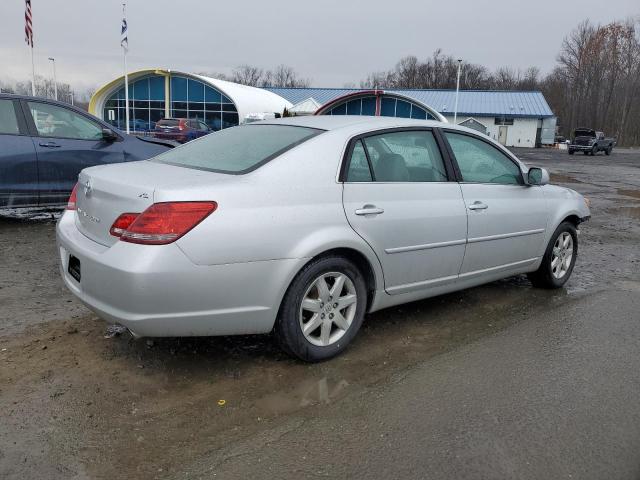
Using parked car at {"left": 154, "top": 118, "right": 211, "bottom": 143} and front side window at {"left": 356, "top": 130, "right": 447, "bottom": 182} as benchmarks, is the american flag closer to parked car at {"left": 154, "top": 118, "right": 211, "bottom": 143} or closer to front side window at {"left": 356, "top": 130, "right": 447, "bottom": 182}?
parked car at {"left": 154, "top": 118, "right": 211, "bottom": 143}

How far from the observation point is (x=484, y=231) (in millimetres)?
4438

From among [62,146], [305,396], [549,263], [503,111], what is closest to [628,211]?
[549,263]

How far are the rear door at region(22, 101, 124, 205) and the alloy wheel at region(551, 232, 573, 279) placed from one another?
18.4ft

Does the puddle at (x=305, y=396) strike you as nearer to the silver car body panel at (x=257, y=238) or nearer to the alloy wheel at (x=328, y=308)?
the alloy wheel at (x=328, y=308)

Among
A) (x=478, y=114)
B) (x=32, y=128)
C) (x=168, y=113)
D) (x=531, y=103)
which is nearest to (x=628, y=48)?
(x=531, y=103)

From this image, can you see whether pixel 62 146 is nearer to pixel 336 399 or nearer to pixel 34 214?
pixel 34 214

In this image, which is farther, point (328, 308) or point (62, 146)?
point (62, 146)

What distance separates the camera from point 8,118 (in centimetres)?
695

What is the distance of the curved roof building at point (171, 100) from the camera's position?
163 feet

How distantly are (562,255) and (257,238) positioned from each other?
3.62 meters

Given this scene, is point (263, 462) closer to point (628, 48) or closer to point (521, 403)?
point (521, 403)

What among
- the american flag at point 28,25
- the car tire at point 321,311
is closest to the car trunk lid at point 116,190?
the car tire at point 321,311

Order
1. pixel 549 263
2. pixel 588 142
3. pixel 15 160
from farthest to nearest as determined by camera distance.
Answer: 1. pixel 588 142
2. pixel 15 160
3. pixel 549 263

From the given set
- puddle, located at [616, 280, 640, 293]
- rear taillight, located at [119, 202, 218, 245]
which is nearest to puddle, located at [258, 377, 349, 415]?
rear taillight, located at [119, 202, 218, 245]
